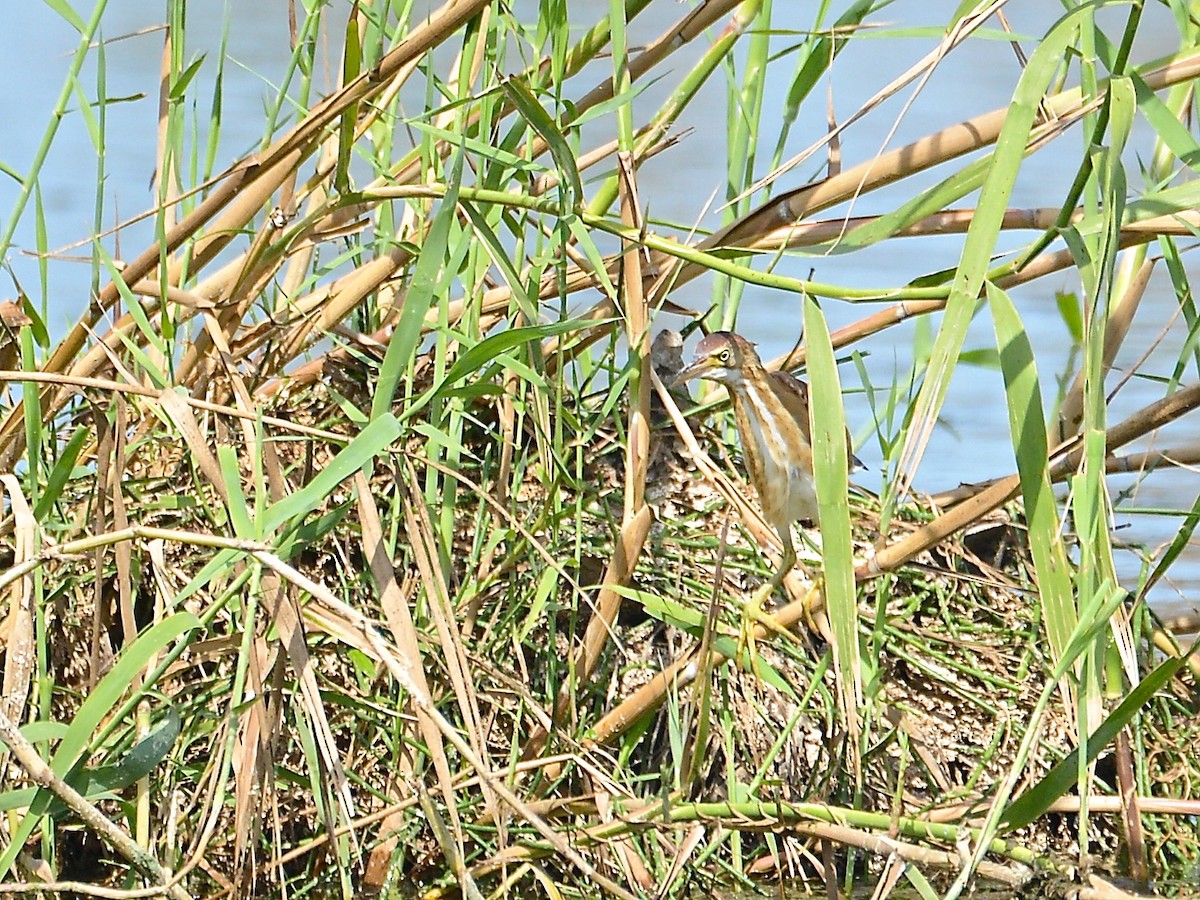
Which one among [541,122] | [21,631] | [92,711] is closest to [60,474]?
[21,631]

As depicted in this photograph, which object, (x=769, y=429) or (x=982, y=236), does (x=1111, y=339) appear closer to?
(x=769, y=429)

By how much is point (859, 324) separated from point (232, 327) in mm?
1014

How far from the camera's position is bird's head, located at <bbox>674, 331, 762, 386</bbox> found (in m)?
2.78

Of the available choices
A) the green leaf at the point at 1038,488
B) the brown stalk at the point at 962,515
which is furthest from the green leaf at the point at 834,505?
the brown stalk at the point at 962,515

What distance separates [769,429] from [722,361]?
0.46ft

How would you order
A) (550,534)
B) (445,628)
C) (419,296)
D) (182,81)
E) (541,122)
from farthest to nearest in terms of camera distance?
(550,534) → (182,81) → (445,628) → (541,122) → (419,296)

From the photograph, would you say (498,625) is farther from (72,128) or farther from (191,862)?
(72,128)

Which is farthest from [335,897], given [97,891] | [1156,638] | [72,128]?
[72,128]

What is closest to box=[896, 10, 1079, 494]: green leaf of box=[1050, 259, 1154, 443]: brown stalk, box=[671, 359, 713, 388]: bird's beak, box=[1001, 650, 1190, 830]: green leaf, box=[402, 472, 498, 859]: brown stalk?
box=[1001, 650, 1190, 830]: green leaf

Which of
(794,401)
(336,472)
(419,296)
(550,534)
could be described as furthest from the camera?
(794,401)

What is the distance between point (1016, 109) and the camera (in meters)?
1.63

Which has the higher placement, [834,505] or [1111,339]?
[1111,339]

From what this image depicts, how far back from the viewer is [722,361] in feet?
9.18

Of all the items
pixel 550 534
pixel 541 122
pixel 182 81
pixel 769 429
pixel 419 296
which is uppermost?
pixel 182 81
